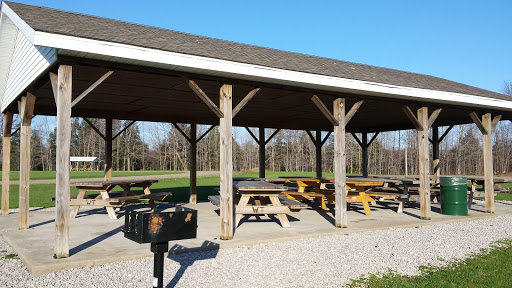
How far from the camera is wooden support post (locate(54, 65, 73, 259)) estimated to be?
4871 millimetres

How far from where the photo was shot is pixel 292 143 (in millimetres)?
56875

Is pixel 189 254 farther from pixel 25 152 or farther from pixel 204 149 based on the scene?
pixel 204 149

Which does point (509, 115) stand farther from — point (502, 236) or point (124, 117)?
point (124, 117)

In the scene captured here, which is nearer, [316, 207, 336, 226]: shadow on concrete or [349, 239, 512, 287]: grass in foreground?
[349, 239, 512, 287]: grass in foreground

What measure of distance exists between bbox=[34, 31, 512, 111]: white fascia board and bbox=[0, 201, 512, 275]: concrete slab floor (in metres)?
2.63

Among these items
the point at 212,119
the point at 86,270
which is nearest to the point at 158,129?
the point at 212,119

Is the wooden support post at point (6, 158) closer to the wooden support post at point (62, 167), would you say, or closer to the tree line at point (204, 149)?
the wooden support post at point (62, 167)

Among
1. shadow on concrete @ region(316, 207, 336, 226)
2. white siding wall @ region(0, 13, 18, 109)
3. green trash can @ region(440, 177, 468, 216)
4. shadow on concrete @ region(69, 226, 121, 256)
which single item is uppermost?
white siding wall @ region(0, 13, 18, 109)

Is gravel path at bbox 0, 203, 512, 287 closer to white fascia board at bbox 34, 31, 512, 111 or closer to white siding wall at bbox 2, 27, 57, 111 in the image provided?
white fascia board at bbox 34, 31, 512, 111

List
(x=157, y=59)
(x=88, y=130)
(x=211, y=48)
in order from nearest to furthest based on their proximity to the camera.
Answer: (x=157, y=59) < (x=211, y=48) < (x=88, y=130)

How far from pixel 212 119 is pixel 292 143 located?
149 feet

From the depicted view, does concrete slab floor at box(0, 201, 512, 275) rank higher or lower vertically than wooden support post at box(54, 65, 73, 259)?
lower

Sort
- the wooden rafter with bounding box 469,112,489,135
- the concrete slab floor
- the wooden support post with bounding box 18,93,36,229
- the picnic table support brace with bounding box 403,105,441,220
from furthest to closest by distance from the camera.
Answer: the wooden rafter with bounding box 469,112,489,135 → the picnic table support brace with bounding box 403,105,441,220 → the wooden support post with bounding box 18,93,36,229 → the concrete slab floor

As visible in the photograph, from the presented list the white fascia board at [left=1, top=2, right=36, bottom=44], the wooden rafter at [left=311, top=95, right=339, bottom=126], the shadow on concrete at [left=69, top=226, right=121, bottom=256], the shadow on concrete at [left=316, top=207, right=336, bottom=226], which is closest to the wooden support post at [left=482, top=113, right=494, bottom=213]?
the shadow on concrete at [left=316, top=207, right=336, bottom=226]
